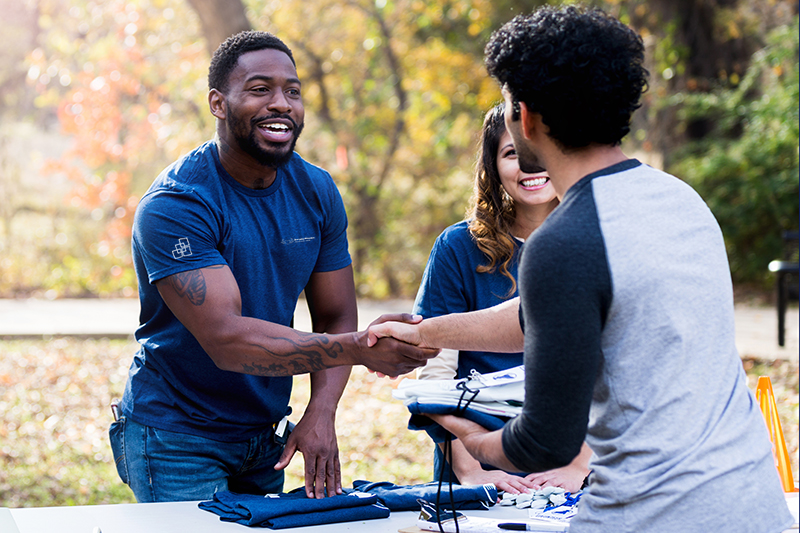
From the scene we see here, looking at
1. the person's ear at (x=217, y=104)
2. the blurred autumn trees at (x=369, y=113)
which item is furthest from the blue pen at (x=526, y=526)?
the blurred autumn trees at (x=369, y=113)

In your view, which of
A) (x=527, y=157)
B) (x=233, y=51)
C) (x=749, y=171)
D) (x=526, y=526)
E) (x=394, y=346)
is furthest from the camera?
(x=749, y=171)

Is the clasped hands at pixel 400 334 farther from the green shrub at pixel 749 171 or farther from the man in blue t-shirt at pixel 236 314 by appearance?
Result: the green shrub at pixel 749 171

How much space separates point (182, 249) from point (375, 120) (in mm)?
9099

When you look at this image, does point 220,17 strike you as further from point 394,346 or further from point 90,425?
point 394,346

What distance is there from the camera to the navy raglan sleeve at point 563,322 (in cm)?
136

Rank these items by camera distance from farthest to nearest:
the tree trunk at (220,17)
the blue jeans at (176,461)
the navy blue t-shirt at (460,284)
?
the tree trunk at (220,17)
the navy blue t-shirt at (460,284)
the blue jeans at (176,461)

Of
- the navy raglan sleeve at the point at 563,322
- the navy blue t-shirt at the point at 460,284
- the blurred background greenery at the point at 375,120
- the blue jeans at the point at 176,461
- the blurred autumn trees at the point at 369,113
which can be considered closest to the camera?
the navy raglan sleeve at the point at 563,322

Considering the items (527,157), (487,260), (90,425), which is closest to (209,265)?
(487,260)

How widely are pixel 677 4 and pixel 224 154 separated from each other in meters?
9.23

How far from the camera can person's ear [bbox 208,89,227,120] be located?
8.70 ft

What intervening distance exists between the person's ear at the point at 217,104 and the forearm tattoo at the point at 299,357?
0.84 metres

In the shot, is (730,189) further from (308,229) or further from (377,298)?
(308,229)

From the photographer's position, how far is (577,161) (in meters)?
1.56

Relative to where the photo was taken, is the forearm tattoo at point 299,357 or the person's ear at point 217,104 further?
the person's ear at point 217,104
